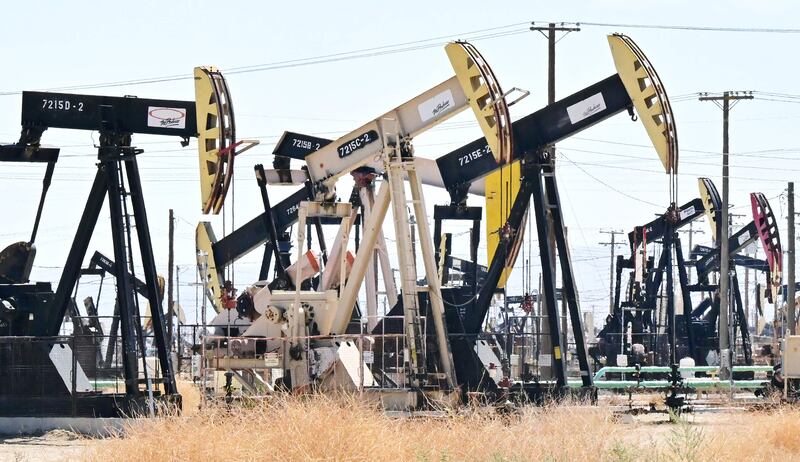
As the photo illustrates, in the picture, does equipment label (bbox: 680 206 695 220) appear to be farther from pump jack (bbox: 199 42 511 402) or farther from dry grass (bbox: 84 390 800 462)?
dry grass (bbox: 84 390 800 462)

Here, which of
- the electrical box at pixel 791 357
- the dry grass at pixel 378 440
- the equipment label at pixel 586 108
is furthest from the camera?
→ the electrical box at pixel 791 357

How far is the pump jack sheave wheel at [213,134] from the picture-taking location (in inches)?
869

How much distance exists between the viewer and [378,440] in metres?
14.3

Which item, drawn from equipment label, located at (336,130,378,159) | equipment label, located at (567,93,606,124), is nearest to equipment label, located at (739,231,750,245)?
equipment label, located at (567,93,606,124)

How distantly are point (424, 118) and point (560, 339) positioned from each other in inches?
196

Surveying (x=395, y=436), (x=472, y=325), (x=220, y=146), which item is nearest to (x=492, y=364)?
(x=472, y=325)

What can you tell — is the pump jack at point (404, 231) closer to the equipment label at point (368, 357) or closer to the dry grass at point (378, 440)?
the equipment label at point (368, 357)

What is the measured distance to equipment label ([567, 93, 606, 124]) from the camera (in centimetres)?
2495

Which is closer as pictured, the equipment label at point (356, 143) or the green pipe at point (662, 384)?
the equipment label at point (356, 143)

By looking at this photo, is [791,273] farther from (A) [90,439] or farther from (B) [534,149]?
(A) [90,439]

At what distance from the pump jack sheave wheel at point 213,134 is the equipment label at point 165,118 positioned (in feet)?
1.02

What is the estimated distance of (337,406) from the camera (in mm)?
15055

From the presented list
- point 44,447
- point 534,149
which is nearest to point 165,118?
point 44,447

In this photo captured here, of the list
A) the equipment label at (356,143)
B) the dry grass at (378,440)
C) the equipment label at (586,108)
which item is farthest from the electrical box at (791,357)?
the dry grass at (378,440)
